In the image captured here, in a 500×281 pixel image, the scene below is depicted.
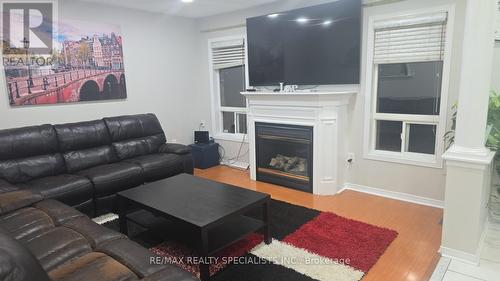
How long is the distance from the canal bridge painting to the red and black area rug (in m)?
1.90

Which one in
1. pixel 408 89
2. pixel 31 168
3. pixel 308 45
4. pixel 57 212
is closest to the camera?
pixel 57 212

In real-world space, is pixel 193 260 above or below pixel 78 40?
below

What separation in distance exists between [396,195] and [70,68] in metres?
4.24

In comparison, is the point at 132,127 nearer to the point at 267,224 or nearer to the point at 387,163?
the point at 267,224

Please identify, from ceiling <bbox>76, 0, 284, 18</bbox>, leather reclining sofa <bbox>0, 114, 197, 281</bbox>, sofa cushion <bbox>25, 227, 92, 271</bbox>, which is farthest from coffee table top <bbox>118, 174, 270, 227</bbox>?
ceiling <bbox>76, 0, 284, 18</bbox>

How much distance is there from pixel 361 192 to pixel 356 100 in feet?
3.67

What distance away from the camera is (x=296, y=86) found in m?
4.23

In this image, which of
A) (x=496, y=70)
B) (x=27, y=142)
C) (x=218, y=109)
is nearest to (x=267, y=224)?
(x=496, y=70)

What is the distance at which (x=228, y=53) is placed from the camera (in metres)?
5.09

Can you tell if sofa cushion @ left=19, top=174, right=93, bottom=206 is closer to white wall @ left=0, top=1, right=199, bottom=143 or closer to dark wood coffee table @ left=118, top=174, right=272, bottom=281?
dark wood coffee table @ left=118, top=174, right=272, bottom=281

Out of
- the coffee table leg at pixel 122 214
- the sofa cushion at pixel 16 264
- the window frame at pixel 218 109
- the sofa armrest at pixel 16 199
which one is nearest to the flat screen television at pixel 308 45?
the window frame at pixel 218 109

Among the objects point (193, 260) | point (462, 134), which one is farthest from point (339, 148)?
point (193, 260)

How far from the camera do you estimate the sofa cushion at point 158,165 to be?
374 centimetres

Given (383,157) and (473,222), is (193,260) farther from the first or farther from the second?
(383,157)
